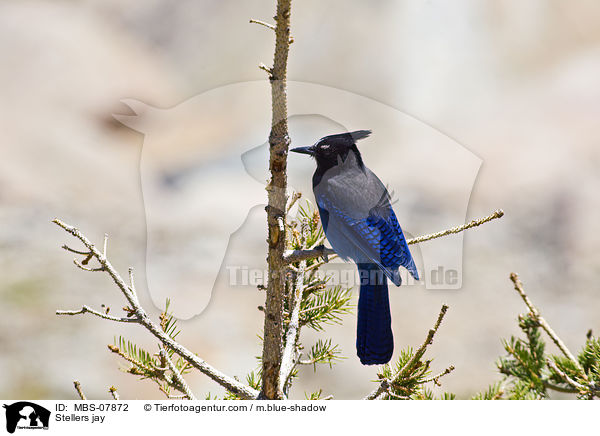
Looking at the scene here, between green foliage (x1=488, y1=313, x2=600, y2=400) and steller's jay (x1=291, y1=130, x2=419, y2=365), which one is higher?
steller's jay (x1=291, y1=130, x2=419, y2=365)

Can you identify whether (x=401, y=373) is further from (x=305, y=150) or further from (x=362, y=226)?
(x=305, y=150)

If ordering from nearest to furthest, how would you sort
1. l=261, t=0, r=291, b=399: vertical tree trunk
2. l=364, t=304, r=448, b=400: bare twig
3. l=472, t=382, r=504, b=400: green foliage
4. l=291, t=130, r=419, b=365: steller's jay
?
l=261, t=0, r=291, b=399: vertical tree trunk → l=364, t=304, r=448, b=400: bare twig → l=291, t=130, r=419, b=365: steller's jay → l=472, t=382, r=504, b=400: green foliage

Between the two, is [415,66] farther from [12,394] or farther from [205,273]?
Result: [12,394]

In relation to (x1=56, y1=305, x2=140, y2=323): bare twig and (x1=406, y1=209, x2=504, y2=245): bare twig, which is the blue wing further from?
(x1=56, y1=305, x2=140, y2=323): bare twig

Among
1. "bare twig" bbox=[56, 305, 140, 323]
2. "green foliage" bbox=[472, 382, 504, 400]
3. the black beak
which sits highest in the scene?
the black beak

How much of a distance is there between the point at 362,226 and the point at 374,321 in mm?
189

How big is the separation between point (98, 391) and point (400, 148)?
38.9 inches

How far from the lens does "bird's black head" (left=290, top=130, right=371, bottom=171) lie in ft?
3.40

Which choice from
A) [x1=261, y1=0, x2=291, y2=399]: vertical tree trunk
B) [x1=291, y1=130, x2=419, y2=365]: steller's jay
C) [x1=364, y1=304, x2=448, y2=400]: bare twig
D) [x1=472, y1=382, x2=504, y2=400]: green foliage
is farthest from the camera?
[x1=472, y1=382, x2=504, y2=400]: green foliage
